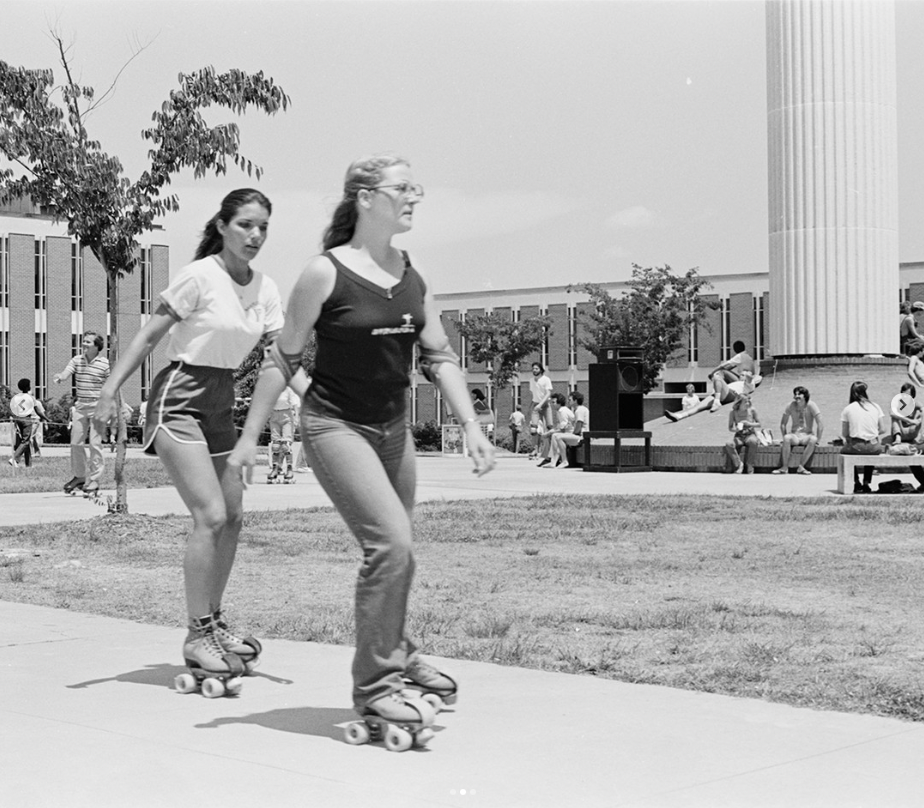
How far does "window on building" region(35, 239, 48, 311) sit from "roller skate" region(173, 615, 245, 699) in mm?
72726

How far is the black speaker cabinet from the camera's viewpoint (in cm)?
2781

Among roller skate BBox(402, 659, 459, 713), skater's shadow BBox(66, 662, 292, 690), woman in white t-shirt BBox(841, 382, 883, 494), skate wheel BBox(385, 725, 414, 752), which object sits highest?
woman in white t-shirt BBox(841, 382, 883, 494)

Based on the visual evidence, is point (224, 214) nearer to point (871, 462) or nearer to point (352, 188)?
point (352, 188)

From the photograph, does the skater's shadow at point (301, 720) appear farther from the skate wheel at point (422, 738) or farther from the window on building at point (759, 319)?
the window on building at point (759, 319)

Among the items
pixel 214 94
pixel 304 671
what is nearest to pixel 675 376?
pixel 214 94

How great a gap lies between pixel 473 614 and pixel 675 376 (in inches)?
3034

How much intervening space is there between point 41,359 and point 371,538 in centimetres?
7385

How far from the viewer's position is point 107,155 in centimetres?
1386

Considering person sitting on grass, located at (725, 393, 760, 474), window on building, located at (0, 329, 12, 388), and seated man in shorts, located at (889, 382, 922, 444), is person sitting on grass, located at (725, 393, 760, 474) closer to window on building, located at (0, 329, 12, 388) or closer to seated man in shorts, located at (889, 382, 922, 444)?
seated man in shorts, located at (889, 382, 922, 444)

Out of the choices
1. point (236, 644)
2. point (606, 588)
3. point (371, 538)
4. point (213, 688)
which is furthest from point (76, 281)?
point (371, 538)

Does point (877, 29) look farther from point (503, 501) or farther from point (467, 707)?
point (467, 707)

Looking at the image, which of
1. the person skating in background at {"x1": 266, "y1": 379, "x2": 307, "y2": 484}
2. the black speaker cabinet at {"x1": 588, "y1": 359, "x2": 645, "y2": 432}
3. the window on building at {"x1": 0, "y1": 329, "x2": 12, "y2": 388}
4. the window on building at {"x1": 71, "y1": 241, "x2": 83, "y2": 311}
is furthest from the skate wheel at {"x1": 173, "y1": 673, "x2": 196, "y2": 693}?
the window on building at {"x1": 71, "y1": 241, "x2": 83, "y2": 311}

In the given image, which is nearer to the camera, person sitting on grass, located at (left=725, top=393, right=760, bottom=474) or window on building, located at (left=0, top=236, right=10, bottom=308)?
person sitting on grass, located at (left=725, top=393, right=760, bottom=474)

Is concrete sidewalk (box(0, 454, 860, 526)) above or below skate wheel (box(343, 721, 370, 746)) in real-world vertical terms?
above
